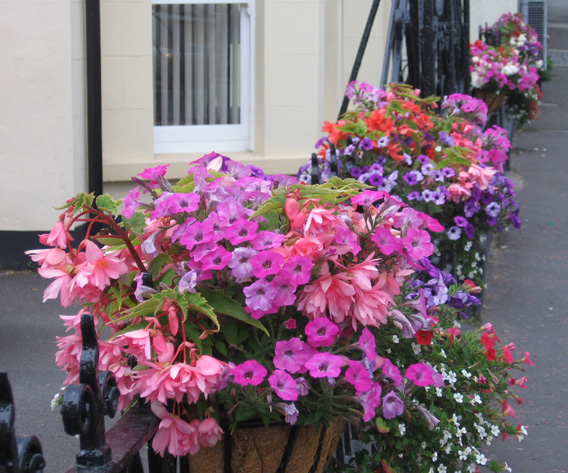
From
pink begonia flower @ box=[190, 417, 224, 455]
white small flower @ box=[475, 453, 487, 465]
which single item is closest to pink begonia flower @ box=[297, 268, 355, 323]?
pink begonia flower @ box=[190, 417, 224, 455]

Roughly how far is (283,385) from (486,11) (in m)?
12.0

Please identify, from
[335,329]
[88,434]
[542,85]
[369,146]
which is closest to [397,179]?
[369,146]

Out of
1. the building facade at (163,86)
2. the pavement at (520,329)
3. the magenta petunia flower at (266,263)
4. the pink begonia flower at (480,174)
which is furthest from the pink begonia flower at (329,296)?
the building facade at (163,86)

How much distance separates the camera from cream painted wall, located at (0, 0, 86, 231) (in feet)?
18.8

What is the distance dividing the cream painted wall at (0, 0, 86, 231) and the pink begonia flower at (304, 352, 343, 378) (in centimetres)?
406

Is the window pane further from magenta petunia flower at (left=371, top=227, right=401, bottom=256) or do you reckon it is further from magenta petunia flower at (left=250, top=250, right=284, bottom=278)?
magenta petunia flower at (left=250, top=250, right=284, bottom=278)

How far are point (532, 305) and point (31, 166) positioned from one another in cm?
347

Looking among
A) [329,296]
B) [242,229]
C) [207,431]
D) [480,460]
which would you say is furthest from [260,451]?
[480,460]

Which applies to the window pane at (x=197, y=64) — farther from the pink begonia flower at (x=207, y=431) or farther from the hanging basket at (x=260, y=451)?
the pink begonia flower at (x=207, y=431)

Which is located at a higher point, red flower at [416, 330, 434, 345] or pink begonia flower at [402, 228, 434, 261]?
pink begonia flower at [402, 228, 434, 261]

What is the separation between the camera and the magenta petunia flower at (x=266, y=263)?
198cm

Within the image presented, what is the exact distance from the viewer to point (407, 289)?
2391 millimetres

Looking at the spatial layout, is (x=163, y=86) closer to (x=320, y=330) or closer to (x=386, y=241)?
(x=386, y=241)

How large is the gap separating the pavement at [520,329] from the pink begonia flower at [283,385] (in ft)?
6.12
